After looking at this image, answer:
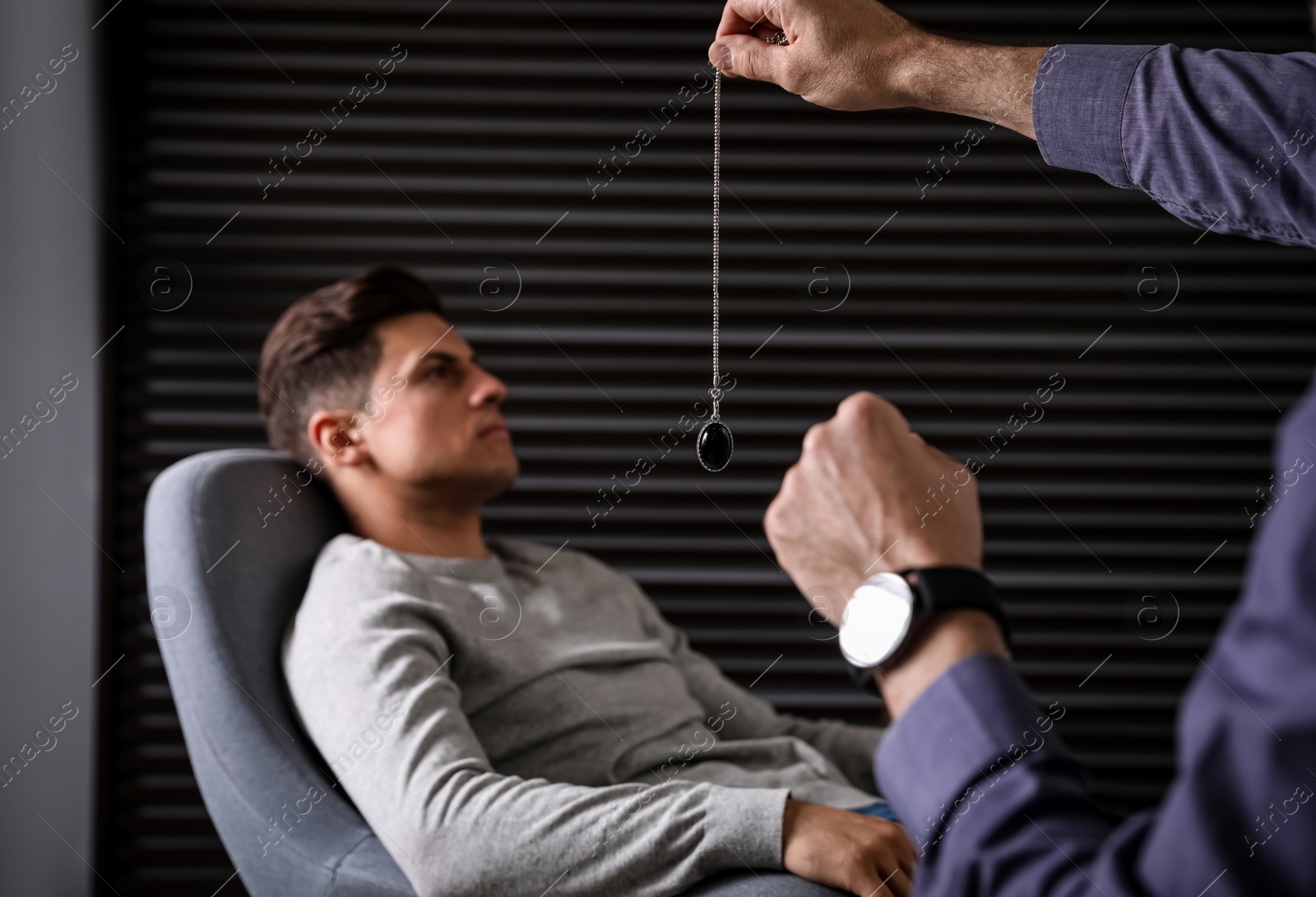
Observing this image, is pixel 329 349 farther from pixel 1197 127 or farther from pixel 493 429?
pixel 1197 127

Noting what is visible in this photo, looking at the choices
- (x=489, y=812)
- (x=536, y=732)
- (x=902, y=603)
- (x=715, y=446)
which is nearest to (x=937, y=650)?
(x=902, y=603)

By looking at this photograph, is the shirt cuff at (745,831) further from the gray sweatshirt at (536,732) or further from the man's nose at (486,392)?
the man's nose at (486,392)

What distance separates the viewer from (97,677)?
221 cm

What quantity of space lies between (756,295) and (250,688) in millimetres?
1480

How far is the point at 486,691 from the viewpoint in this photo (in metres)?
1.46

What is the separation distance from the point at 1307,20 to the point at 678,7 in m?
1.56

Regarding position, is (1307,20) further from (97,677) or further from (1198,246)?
(97,677)

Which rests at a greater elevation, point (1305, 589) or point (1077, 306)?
point (1077, 306)

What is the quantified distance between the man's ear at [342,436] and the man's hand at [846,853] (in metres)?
0.96

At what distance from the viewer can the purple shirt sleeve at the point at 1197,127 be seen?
1.05 m

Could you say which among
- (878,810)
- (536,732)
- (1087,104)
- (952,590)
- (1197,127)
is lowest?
(878,810)

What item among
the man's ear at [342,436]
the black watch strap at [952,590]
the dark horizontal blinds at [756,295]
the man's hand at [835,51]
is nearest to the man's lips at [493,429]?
the man's ear at [342,436]

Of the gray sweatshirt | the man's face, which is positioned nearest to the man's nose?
the man's face

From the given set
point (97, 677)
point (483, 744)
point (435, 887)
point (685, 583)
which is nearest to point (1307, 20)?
point (685, 583)
